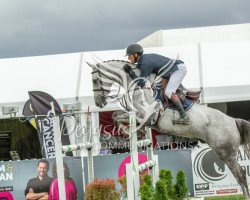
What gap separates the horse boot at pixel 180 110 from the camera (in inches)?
291

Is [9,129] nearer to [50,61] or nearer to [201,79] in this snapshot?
[50,61]

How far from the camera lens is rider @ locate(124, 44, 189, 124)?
710cm

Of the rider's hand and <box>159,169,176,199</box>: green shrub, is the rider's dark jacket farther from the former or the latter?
<box>159,169,176,199</box>: green shrub

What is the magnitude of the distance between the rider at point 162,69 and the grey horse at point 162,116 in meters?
0.07

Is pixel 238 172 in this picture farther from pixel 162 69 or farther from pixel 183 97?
pixel 162 69

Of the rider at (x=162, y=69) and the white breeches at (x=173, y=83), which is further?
the white breeches at (x=173, y=83)

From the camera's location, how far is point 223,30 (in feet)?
52.5

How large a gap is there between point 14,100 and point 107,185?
5.33 m

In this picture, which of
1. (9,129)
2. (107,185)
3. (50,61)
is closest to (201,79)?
(50,61)

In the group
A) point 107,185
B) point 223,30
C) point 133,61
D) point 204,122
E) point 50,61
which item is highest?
point 223,30

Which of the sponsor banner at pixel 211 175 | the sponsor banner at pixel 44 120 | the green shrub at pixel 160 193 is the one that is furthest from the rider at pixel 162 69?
the sponsor banner at pixel 44 120

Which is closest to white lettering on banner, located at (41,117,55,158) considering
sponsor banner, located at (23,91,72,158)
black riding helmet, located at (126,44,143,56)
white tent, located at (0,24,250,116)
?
sponsor banner, located at (23,91,72,158)

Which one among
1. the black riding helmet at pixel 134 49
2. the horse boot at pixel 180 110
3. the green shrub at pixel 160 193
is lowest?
the green shrub at pixel 160 193

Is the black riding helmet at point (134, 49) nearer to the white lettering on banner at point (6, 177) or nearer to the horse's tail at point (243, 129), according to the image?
the horse's tail at point (243, 129)
